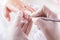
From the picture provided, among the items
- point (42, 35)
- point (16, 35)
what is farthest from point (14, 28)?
point (42, 35)

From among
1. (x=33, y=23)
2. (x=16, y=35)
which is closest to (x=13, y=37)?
(x=16, y=35)

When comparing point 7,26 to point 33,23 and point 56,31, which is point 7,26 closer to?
point 33,23

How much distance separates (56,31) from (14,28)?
20cm

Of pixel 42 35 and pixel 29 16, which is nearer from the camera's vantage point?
pixel 42 35

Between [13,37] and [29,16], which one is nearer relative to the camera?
[13,37]

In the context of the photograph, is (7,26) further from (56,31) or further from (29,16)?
(56,31)

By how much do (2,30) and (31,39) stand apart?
159mm

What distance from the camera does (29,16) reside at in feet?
2.32

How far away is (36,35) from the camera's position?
0.61 metres

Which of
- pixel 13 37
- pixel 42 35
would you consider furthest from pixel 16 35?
pixel 42 35

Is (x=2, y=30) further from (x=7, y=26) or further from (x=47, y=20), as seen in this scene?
(x=47, y=20)

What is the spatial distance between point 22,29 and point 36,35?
0.09m

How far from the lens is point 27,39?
0.61 m

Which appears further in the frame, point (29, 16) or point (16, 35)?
point (29, 16)
